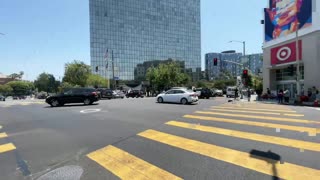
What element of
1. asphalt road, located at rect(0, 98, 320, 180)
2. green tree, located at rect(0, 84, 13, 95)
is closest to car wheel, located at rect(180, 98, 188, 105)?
asphalt road, located at rect(0, 98, 320, 180)

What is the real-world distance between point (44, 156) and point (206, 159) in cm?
407

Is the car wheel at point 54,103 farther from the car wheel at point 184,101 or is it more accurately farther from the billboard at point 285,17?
the billboard at point 285,17

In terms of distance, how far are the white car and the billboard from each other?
14733 mm

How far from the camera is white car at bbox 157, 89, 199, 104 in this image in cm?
2581

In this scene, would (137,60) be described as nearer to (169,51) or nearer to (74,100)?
(169,51)

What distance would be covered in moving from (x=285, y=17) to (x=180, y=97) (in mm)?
20826

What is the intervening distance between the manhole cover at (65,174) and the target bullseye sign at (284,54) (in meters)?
34.7

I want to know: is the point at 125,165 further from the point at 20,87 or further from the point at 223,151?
the point at 20,87

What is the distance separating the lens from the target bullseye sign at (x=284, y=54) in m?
36.2

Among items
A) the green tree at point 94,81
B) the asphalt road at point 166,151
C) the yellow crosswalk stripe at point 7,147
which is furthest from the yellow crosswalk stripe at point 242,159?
the green tree at point 94,81

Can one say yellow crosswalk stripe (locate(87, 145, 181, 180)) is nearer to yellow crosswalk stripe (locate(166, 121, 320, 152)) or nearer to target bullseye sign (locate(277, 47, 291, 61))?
yellow crosswalk stripe (locate(166, 121, 320, 152))

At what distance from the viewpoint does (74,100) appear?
2697cm

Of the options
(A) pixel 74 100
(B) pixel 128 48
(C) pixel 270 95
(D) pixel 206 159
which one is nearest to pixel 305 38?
(C) pixel 270 95

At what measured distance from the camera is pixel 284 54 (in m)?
38.1
